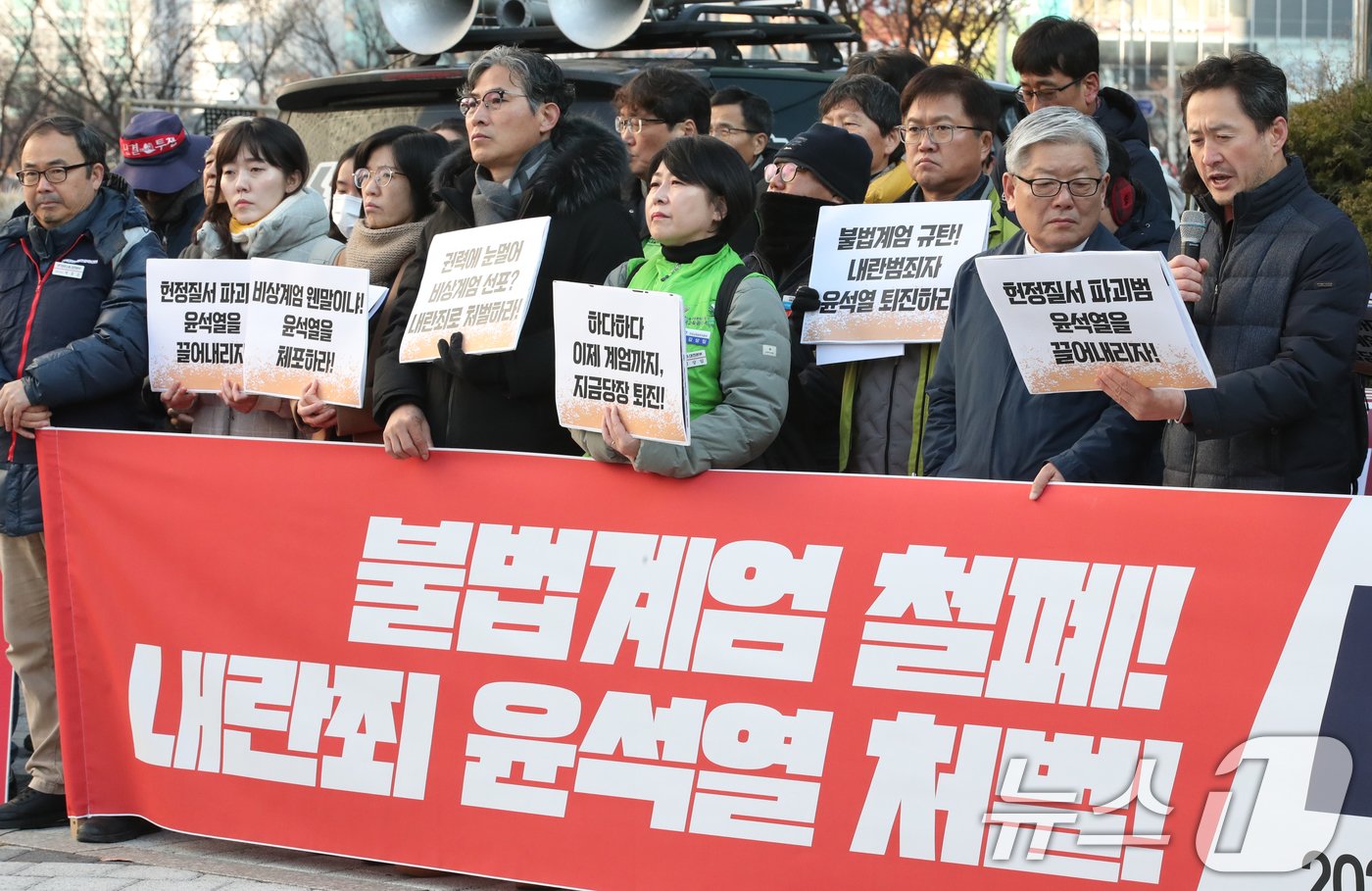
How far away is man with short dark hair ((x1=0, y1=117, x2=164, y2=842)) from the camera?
552 centimetres

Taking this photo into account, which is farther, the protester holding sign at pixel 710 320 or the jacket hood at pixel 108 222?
the jacket hood at pixel 108 222

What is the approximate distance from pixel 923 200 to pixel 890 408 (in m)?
0.75

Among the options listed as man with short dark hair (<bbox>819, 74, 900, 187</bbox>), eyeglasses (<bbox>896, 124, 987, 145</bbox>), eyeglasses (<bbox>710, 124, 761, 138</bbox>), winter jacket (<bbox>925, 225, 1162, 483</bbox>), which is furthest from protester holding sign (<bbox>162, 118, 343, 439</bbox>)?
winter jacket (<bbox>925, 225, 1162, 483</bbox>)

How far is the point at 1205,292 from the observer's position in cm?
429

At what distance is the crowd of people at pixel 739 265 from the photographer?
4195 millimetres

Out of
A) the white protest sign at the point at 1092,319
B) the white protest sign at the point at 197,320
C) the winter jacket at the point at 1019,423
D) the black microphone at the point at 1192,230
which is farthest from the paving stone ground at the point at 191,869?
the black microphone at the point at 1192,230

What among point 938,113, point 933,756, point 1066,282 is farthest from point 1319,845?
point 938,113

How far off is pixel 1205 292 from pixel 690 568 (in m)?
1.48

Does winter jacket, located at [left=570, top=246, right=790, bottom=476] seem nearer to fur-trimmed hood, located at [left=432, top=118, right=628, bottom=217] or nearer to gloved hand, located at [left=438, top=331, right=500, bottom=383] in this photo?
gloved hand, located at [left=438, top=331, right=500, bottom=383]

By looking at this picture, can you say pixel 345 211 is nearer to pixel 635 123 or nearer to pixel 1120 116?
pixel 635 123

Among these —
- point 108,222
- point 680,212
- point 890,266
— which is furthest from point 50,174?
point 890,266

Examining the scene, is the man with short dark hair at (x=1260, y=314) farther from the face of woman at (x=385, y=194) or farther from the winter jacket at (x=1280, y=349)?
the face of woman at (x=385, y=194)

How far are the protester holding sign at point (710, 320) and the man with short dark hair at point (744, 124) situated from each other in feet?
5.55

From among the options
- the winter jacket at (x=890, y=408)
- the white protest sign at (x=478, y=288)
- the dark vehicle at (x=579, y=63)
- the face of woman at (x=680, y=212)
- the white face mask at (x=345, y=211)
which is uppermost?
the dark vehicle at (x=579, y=63)
